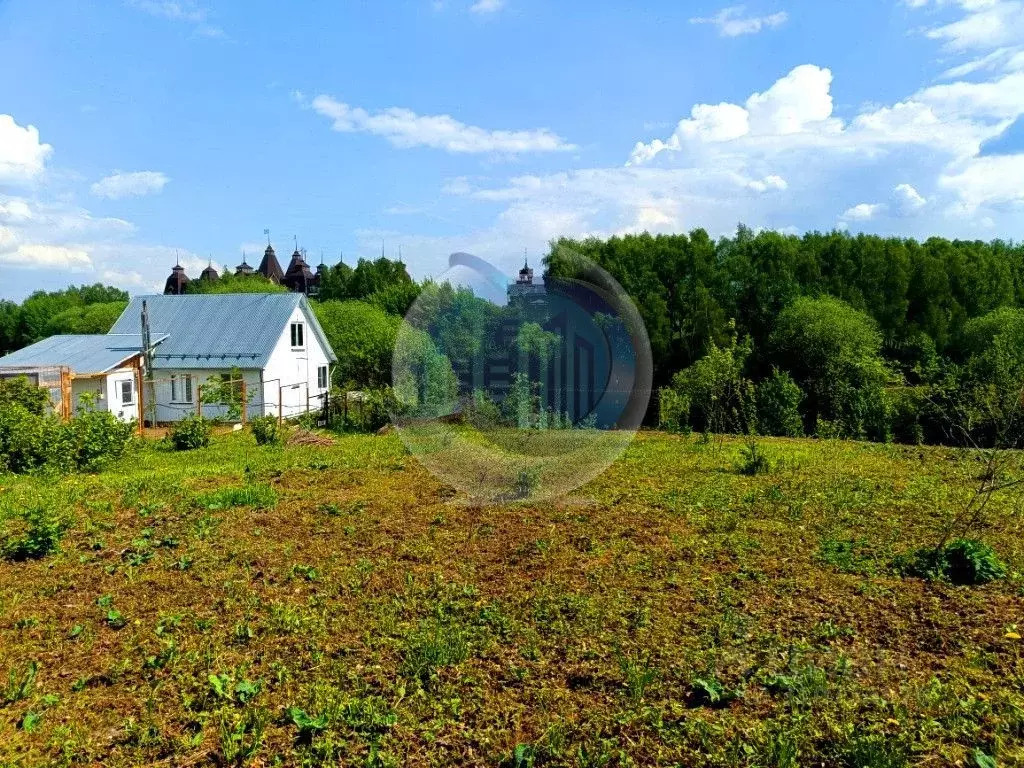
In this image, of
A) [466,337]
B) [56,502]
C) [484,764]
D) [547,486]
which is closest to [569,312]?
[466,337]

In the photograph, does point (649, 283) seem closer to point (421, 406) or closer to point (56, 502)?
point (421, 406)

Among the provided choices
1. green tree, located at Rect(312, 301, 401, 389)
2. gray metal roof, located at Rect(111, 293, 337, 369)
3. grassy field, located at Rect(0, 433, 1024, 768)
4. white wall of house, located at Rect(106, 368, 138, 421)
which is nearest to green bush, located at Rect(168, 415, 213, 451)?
green tree, located at Rect(312, 301, 401, 389)

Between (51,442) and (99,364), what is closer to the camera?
(51,442)

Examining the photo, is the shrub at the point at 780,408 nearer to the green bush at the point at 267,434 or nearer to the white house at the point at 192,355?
the green bush at the point at 267,434

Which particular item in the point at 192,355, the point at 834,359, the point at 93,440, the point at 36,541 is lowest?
the point at 36,541

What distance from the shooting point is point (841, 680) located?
11.3ft

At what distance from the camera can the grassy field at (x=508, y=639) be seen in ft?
9.91

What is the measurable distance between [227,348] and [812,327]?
69.1ft

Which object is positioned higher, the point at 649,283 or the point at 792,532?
the point at 649,283

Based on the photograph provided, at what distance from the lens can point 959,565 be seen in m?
4.96

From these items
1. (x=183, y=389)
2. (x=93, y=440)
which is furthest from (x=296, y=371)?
(x=93, y=440)

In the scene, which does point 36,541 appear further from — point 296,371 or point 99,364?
point 296,371

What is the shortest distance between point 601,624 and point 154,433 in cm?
1821

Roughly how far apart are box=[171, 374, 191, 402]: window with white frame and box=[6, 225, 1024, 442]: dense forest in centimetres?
522
